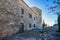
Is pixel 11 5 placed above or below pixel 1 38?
above

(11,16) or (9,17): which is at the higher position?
(11,16)

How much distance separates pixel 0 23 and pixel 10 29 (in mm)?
1883

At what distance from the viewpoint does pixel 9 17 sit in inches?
540

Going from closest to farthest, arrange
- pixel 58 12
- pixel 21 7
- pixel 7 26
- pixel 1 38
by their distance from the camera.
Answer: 1. pixel 58 12
2. pixel 1 38
3. pixel 7 26
4. pixel 21 7

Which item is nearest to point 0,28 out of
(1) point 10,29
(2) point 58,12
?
(1) point 10,29

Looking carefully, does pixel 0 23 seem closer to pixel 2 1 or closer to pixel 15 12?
pixel 2 1

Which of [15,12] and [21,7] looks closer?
[15,12]

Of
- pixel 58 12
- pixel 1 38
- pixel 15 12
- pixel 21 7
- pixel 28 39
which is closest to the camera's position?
pixel 58 12

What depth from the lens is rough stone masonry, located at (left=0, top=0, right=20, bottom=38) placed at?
12625 millimetres

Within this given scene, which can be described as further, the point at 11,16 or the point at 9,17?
the point at 11,16

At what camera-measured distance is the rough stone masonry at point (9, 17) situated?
41.4ft

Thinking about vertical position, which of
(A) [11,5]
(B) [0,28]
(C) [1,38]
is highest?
(A) [11,5]

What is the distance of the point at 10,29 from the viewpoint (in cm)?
1391

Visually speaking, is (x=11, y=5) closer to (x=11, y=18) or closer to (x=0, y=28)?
(x=11, y=18)
